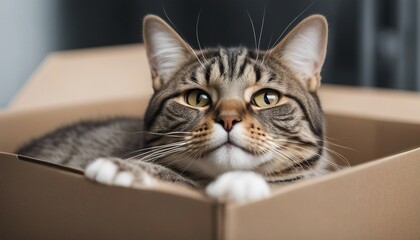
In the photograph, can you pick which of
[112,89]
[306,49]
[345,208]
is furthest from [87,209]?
[112,89]

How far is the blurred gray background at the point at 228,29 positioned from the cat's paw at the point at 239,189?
123cm

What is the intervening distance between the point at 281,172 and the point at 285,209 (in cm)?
32

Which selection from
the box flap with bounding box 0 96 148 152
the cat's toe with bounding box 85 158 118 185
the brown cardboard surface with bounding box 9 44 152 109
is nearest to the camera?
the cat's toe with bounding box 85 158 118 185

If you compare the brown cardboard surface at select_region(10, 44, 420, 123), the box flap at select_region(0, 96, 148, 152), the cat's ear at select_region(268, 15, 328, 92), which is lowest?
the box flap at select_region(0, 96, 148, 152)

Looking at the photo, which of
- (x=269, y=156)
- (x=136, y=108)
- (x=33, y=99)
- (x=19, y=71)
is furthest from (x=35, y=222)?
(x=19, y=71)

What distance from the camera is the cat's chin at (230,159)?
985 millimetres

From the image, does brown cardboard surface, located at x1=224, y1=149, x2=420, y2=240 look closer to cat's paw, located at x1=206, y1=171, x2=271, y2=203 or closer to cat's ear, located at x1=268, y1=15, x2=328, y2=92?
cat's paw, located at x1=206, y1=171, x2=271, y2=203

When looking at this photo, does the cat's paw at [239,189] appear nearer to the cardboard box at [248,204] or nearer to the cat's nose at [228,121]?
the cardboard box at [248,204]

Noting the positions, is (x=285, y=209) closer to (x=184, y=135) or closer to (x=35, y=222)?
(x=184, y=135)

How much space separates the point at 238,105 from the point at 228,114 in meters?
0.05

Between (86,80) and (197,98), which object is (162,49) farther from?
(86,80)

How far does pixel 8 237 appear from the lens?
1.03 metres

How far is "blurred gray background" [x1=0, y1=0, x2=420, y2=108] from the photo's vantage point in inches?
86.2

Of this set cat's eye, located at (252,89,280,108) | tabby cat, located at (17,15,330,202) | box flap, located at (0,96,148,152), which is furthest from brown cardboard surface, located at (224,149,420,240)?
box flap, located at (0,96,148,152)
